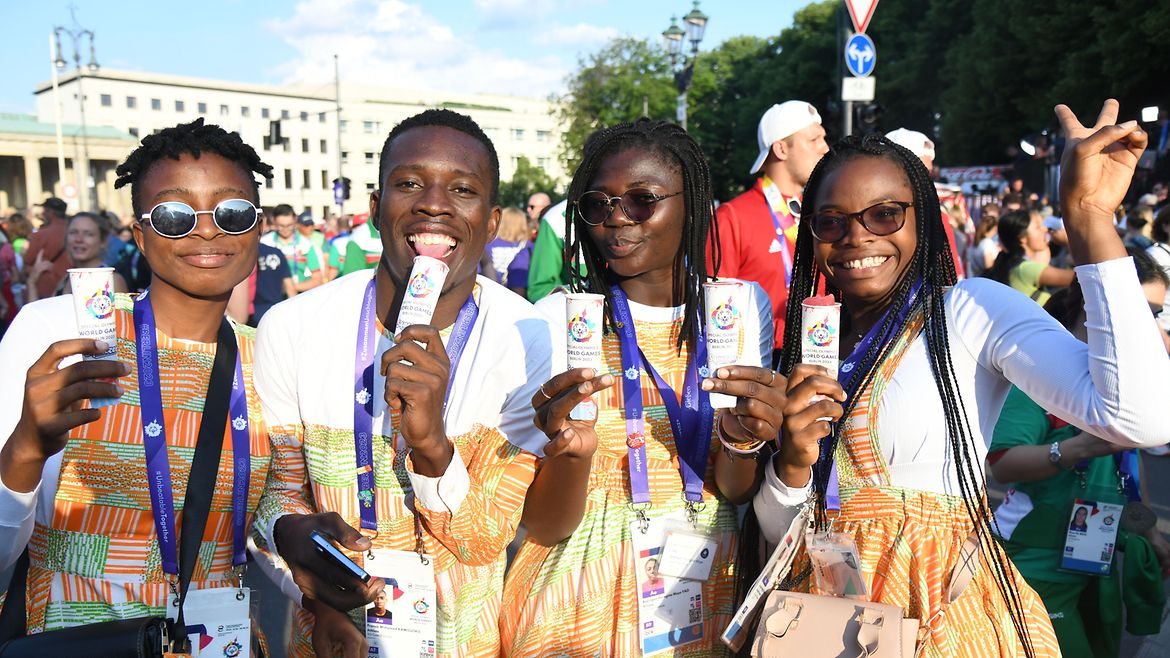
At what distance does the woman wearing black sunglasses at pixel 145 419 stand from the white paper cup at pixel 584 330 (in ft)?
3.20

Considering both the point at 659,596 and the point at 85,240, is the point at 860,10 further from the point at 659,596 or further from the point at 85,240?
the point at 659,596

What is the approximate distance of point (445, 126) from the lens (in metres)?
2.60

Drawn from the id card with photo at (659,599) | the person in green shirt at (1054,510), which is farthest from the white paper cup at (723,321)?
the person in green shirt at (1054,510)

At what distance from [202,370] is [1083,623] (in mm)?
3583

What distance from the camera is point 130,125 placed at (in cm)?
9931

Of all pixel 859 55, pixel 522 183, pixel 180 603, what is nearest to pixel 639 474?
pixel 180 603

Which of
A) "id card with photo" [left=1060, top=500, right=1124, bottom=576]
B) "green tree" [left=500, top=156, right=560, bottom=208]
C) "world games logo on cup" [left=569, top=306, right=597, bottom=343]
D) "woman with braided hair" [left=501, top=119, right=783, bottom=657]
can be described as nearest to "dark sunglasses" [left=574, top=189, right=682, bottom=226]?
"woman with braided hair" [left=501, top=119, right=783, bottom=657]

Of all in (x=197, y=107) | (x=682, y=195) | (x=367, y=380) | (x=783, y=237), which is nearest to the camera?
(x=367, y=380)

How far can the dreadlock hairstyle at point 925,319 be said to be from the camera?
2320mm

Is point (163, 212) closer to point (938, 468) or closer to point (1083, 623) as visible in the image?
point (938, 468)

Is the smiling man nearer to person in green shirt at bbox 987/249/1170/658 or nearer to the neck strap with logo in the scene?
person in green shirt at bbox 987/249/1170/658

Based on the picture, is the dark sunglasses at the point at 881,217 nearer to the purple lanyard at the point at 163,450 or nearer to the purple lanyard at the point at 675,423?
the purple lanyard at the point at 675,423

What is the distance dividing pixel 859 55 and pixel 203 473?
407 inches

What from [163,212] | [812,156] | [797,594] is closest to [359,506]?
[163,212]
